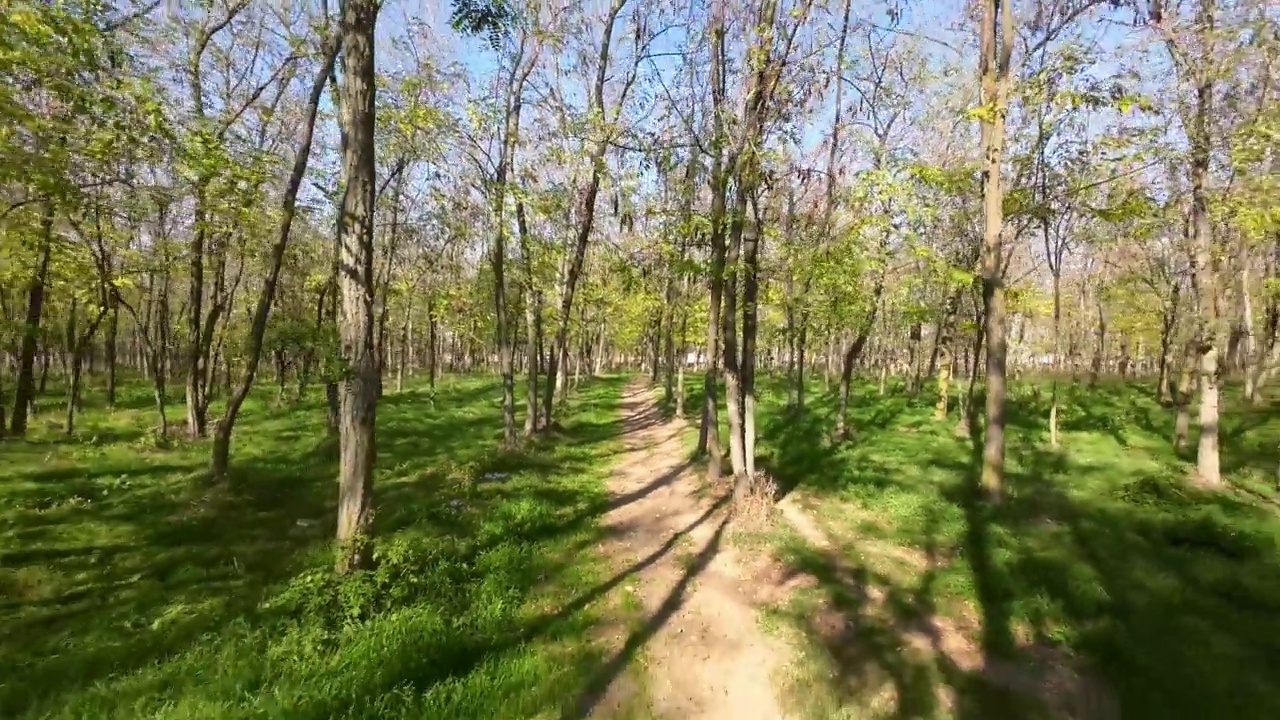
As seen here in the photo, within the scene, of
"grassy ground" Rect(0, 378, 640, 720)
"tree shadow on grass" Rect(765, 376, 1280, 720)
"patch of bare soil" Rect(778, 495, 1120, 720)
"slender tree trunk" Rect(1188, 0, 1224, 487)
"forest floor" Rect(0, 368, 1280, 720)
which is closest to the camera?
"grassy ground" Rect(0, 378, 640, 720)

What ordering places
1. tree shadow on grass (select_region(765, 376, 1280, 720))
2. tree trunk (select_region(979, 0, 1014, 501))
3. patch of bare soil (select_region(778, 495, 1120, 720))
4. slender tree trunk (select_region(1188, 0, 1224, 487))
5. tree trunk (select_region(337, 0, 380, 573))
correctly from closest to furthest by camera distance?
patch of bare soil (select_region(778, 495, 1120, 720)) < tree shadow on grass (select_region(765, 376, 1280, 720)) < tree trunk (select_region(337, 0, 380, 573)) < tree trunk (select_region(979, 0, 1014, 501)) < slender tree trunk (select_region(1188, 0, 1224, 487))

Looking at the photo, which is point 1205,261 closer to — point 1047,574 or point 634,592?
point 1047,574

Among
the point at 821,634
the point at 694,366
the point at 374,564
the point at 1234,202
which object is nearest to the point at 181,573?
the point at 374,564

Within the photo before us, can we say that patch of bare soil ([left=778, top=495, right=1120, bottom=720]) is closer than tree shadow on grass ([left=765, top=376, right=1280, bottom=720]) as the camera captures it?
Yes

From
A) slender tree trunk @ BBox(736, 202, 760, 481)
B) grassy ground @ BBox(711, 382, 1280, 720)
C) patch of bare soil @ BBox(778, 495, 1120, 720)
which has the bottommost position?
patch of bare soil @ BBox(778, 495, 1120, 720)

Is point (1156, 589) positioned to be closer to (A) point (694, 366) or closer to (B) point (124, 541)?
(B) point (124, 541)

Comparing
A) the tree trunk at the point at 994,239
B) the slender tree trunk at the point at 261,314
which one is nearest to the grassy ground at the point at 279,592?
the slender tree trunk at the point at 261,314

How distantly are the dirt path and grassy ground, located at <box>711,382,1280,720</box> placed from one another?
1.99 feet

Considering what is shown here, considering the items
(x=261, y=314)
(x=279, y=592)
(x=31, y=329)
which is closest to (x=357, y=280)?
(x=279, y=592)

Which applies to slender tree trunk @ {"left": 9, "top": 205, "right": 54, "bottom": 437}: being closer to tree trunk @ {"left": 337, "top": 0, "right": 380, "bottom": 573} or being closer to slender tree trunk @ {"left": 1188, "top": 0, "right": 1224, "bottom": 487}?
tree trunk @ {"left": 337, "top": 0, "right": 380, "bottom": 573}

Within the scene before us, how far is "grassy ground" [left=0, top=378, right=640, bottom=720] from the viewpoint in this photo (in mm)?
6055

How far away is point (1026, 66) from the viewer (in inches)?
622

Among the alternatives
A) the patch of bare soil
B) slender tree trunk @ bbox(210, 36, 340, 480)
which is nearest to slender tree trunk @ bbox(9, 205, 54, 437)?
slender tree trunk @ bbox(210, 36, 340, 480)

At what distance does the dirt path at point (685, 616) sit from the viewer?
663 cm
